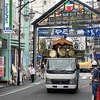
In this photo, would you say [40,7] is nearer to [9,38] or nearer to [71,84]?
[9,38]

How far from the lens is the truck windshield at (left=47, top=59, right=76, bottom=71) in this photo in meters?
17.8

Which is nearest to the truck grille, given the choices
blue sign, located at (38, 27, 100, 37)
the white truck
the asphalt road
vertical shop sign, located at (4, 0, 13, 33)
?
the white truck

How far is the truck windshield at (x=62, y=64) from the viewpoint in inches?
699

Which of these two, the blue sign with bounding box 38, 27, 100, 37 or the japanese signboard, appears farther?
the blue sign with bounding box 38, 27, 100, 37

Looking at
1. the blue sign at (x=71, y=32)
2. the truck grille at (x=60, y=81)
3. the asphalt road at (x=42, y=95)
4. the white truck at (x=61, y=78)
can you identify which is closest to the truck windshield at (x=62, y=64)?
the white truck at (x=61, y=78)

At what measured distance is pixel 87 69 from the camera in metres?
52.0

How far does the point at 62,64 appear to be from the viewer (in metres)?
17.9

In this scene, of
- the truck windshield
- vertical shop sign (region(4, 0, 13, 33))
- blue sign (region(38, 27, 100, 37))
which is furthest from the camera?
blue sign (region(38, 27, 100, 37))

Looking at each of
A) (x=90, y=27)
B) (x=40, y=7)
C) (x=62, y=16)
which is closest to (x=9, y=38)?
(x=62, y=16)

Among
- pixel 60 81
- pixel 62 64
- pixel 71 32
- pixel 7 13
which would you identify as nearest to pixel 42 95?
pixel 60 81

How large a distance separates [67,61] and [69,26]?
12451mm

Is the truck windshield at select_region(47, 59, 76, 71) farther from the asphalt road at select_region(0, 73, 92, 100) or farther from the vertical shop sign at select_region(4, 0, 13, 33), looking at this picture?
the vertical shop sign at select_region(4, 0, 13, 33)

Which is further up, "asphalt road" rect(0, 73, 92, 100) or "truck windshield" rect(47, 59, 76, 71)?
"truck windshield" rect(47, 59, 76, 71)

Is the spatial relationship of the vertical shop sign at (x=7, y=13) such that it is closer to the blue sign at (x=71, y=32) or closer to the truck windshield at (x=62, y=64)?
the truck windshield at (x=62, y=64)
